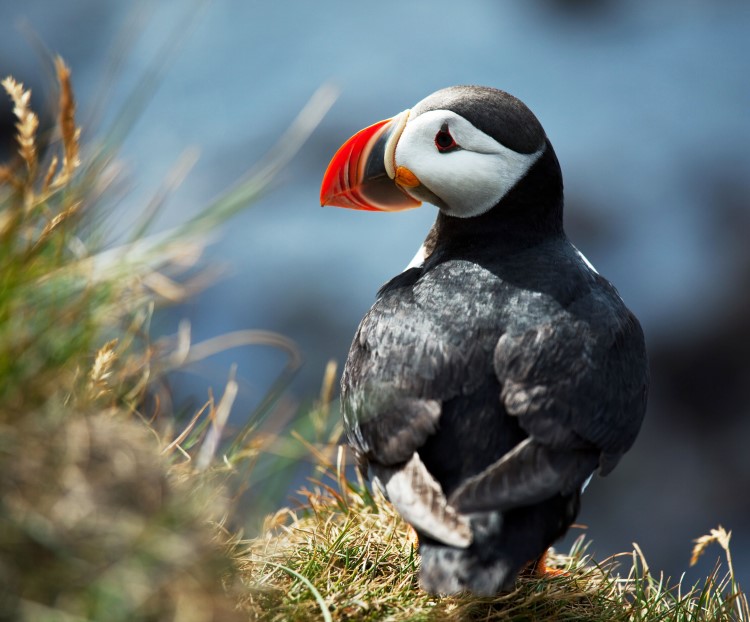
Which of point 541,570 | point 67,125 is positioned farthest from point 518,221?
point 67,125

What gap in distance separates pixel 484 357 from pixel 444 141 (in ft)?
3.09

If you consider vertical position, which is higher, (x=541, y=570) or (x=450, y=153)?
(x=450, y=153)

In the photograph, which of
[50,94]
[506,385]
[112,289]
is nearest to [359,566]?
[506,385]

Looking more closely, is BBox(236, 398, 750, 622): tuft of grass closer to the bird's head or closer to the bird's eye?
the bird's head

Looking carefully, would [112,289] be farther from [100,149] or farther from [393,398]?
[393,398]

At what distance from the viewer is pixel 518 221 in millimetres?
3438

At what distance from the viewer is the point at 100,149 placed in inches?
96.6

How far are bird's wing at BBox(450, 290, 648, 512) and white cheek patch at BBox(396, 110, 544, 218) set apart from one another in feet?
2.05

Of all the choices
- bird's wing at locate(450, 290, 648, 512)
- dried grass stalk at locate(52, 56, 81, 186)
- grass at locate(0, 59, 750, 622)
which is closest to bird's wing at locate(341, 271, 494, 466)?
bird's wing at locate(450, 290, 648, 512)

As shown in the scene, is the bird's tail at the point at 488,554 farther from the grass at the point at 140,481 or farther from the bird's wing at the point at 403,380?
the bird's wing at the point at 403,380

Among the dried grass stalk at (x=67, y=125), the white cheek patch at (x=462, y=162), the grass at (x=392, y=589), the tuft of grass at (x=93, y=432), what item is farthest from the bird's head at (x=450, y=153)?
the dried grass stalk at (x=67, y=125)

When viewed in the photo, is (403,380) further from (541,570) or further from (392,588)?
(541,570)

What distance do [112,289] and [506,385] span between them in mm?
1184

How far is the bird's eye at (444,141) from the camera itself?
10.8 feet
